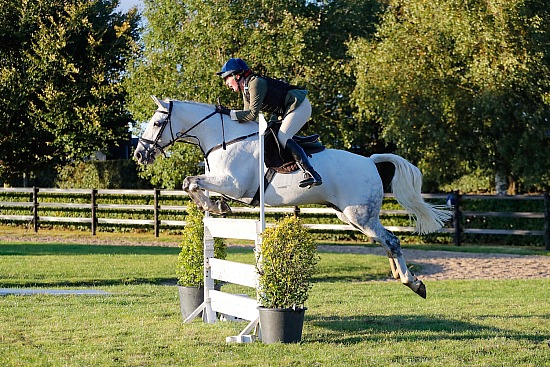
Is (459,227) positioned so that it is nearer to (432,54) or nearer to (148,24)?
(432,54)

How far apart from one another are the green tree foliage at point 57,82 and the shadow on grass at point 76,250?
24.2ft

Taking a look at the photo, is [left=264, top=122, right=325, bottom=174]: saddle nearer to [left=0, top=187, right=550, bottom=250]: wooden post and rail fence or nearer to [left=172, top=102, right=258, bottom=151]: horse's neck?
[left=172, top=102, right=258, bottom=151]: horse's neck

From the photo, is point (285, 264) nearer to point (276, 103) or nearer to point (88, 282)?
point (276, 103)

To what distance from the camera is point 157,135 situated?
8727 millimetres

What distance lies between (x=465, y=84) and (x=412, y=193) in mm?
12345

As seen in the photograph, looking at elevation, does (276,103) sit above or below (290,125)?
above

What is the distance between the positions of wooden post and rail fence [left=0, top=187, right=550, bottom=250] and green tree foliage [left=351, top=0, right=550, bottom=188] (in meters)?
0.88

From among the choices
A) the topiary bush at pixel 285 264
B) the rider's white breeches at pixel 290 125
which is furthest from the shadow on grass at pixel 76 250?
the topiary bush at pixel 285 264

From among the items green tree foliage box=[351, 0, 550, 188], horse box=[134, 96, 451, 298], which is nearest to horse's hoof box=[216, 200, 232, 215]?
horse box=[134, 96, 451, 298]

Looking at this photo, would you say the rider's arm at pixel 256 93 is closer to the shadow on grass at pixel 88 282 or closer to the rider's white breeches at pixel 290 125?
the rider's white breeches at pixel 290 125

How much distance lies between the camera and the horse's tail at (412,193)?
947 cm

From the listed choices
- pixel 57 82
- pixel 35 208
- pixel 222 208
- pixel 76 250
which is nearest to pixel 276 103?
pixel 222 208

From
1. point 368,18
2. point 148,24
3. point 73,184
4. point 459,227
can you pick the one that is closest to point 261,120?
point 459,227

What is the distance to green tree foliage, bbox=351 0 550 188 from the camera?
→ 792 inches
